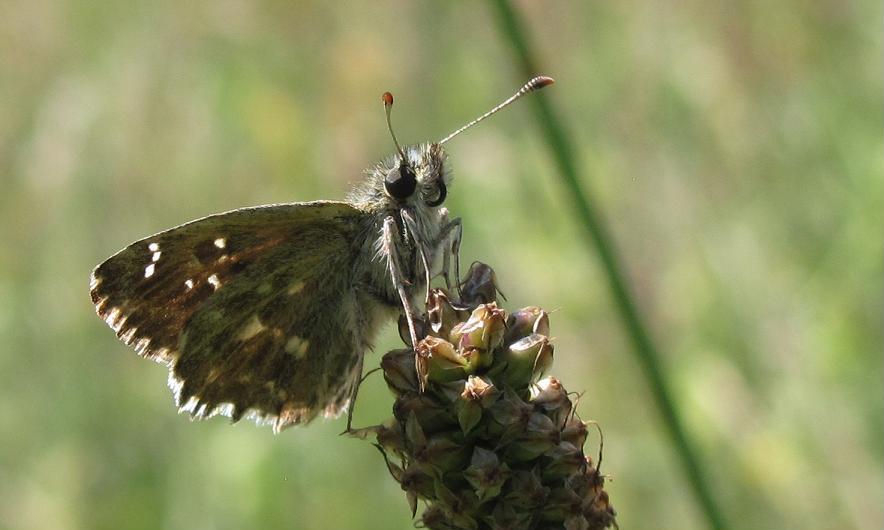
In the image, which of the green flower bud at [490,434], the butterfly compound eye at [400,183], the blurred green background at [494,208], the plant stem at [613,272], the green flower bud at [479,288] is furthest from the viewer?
the blurred green background at [494,208]

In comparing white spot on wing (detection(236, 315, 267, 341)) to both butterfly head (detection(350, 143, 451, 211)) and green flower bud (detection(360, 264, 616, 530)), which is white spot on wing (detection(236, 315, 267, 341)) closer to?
butterfly head (detection(350, 143, 451, 211))

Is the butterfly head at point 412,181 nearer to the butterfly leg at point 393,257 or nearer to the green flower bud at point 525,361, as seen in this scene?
the butterfly leg at point 393,257

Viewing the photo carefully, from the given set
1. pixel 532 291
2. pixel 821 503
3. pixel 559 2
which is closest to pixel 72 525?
pixel 532 291

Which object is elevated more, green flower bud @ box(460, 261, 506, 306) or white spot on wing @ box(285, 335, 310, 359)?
white spot on wing @ box(285, 335, 310, 359)

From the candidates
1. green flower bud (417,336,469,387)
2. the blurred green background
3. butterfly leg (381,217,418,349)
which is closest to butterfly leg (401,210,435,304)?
butterfly leg (381,217,418,349)

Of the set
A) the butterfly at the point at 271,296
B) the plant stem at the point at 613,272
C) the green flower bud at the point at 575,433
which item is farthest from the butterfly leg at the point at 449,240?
the plant stem at the point at 613,272

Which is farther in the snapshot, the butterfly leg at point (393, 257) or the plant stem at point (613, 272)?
the butterfly leg at point (393, 257)

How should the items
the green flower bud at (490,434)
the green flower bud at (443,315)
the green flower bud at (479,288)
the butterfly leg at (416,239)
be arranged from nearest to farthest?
1. the green flower bud at (490,434)
2. the green flower bud at (443,315)
3. the green flower bud at (479,288)
4. the butterfly leg at (416,239)
